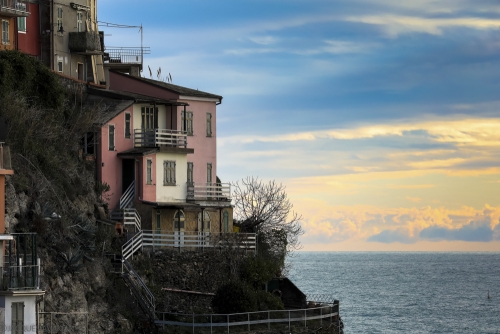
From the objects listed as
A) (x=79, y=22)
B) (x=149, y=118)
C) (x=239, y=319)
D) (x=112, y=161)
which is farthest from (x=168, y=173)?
(x=239, y=319)

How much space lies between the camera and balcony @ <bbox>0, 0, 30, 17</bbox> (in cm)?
6132

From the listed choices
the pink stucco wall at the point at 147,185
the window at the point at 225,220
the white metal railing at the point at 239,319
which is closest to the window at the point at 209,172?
the window at the point at 225,220

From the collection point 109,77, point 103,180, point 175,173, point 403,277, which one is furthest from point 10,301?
point 403,277

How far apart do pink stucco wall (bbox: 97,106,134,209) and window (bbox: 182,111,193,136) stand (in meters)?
5.38

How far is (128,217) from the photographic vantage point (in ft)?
186

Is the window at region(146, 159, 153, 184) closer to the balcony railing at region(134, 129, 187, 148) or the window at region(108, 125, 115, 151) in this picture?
the balcony railing at region(134, 129, 187, 148)

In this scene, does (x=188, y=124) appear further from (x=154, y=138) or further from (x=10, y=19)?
(x=10, y=19)

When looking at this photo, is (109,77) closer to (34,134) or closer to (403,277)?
(34,134)

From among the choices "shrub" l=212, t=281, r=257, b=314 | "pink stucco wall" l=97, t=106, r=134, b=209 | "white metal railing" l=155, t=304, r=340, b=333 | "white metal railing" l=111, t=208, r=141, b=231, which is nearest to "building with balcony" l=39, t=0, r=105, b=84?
"pink stucco wall" l=97, t=106, r=134, b=209

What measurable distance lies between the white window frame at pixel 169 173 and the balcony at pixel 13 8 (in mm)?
12115

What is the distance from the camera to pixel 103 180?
191 ft

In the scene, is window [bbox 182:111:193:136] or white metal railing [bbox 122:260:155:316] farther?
window [bbox 182:111:193:136]

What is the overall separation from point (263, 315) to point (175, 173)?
13389 millimetres

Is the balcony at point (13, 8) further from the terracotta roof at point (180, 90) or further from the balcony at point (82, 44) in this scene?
the terracotta roof at point (180, 90)
